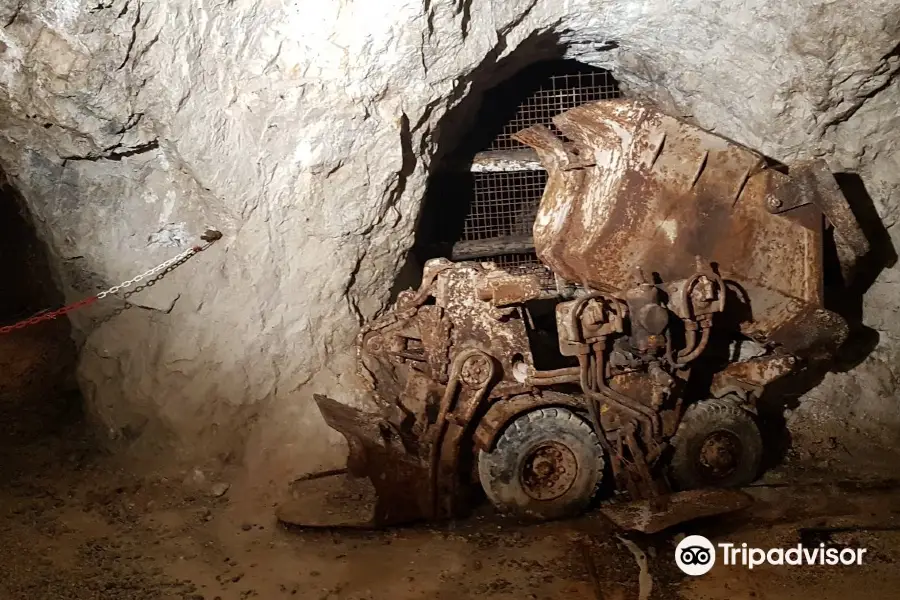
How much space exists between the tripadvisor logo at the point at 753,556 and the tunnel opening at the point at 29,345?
3.94 metres

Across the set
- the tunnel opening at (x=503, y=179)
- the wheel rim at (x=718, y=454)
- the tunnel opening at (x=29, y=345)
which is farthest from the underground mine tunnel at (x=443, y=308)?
the tunnel opening at (x=29, y=345)

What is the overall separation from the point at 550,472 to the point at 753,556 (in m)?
1.01

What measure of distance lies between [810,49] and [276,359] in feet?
10.8

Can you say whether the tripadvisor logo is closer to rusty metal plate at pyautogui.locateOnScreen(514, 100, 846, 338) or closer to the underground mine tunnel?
the underground mine tunnel

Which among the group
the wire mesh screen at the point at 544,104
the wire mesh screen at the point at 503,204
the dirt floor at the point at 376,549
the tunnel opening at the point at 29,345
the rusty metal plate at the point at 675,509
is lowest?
the dirt floor at the point at 376,549

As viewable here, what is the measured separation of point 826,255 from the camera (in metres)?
3.65

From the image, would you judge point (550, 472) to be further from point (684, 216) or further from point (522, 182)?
point (522, 182)

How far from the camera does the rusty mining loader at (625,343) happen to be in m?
3.39

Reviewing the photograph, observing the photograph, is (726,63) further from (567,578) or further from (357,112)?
(567,578)

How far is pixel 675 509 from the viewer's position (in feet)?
10.7

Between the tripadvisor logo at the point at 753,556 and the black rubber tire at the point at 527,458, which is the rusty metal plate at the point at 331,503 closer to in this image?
the black rubber tire at the point at 527,458

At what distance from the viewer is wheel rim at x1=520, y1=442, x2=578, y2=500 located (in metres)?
3.54

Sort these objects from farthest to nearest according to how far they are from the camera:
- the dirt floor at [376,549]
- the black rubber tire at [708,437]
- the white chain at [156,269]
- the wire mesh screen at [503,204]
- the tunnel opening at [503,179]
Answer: the wire mesh screen at [503,204] → the tunnel opening at [503,179] → the white chain at [156,269] → the black rubber tire at [708,437] → the dirt floor at [376,549]

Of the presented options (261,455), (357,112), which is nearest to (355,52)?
(357,112)
